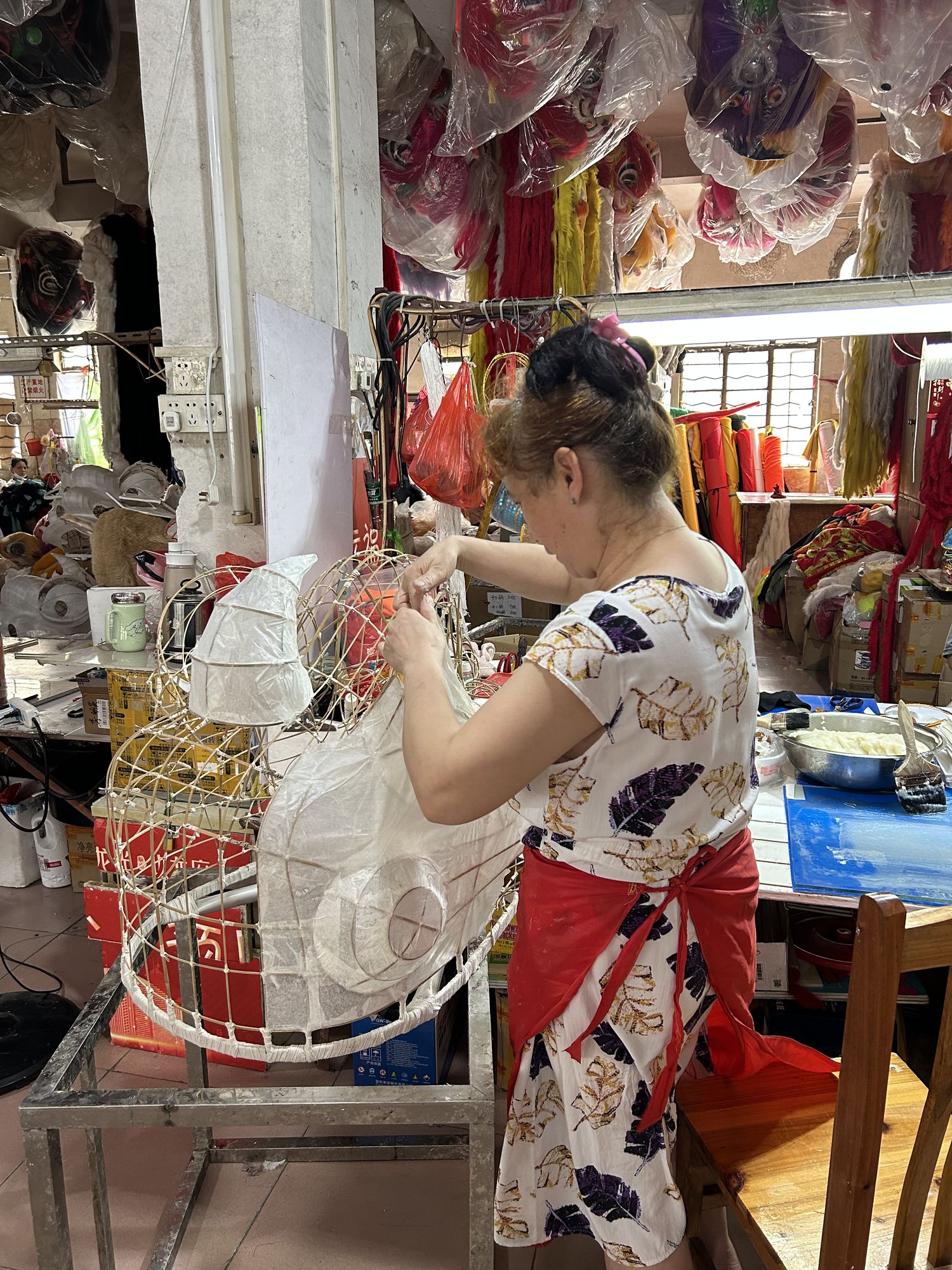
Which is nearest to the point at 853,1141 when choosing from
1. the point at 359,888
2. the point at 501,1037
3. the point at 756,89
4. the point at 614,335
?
the point at 359,888

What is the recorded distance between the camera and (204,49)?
219 centimetres

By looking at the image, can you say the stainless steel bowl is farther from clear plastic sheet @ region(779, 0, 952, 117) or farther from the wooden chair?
clear plastic sheet @ region(779, 0, 952, 117)

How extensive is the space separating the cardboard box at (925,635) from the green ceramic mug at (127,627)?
10.4ft

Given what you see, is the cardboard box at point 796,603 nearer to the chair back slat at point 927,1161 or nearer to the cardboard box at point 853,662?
the cardboard box at point 853,662

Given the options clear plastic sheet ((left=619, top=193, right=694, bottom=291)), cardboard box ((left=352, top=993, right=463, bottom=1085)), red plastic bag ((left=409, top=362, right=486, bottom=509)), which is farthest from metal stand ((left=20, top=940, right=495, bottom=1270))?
clear plastic sheet ((left=619, top=193, right=694, bottom=291))

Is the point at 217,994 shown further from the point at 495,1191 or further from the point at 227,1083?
the point at 495,1191

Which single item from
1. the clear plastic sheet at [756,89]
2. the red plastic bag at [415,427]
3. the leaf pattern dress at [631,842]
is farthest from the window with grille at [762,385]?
the leaf pattern dress at [631,842]

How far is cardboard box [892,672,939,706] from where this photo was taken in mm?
3848

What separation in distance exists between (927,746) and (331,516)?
1.69 m

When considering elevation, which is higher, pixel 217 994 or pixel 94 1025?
pixel 94 1025

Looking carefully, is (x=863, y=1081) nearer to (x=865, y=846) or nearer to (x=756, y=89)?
(x=865, y=846)

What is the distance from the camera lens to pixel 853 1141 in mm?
1037

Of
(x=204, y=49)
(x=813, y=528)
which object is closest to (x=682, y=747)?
(x=204, y=49)

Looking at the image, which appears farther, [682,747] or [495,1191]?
[495,1191]
